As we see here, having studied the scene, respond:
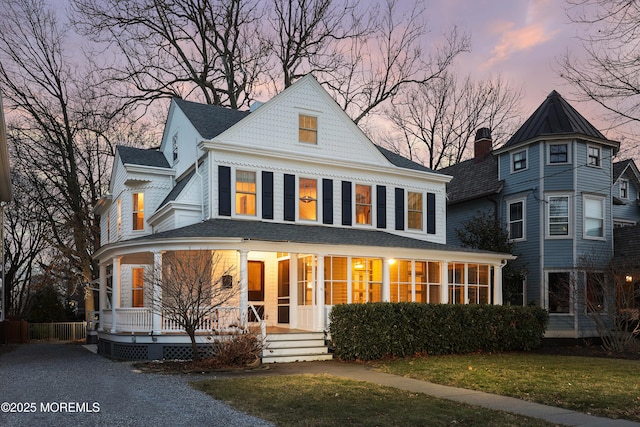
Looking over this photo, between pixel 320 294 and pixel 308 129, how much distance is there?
6016 mm

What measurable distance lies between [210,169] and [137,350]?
557cm

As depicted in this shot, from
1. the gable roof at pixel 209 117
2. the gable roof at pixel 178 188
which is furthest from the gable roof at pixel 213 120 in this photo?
the gable roof at pixel 178 188

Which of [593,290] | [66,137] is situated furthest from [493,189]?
[66,137]

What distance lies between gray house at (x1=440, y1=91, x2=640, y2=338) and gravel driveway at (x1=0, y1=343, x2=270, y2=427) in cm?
1557

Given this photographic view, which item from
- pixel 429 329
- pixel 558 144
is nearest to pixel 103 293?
pixel 429 329

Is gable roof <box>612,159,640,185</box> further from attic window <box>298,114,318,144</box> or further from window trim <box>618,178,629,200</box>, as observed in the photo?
attic window <box>298,114,318,144</box>

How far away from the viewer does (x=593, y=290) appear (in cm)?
2131

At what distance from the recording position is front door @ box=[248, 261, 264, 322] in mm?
18031

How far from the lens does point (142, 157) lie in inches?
831

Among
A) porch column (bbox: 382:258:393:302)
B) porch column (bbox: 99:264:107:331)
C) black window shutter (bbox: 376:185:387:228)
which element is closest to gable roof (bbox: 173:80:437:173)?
black window shutter (bbox: 376:185:387:228)

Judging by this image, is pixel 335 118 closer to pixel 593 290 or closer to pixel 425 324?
pixel 425 324

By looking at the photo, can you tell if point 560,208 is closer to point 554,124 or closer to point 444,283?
point 554,124

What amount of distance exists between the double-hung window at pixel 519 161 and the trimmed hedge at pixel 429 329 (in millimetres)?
6756

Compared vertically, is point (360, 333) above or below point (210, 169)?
below
